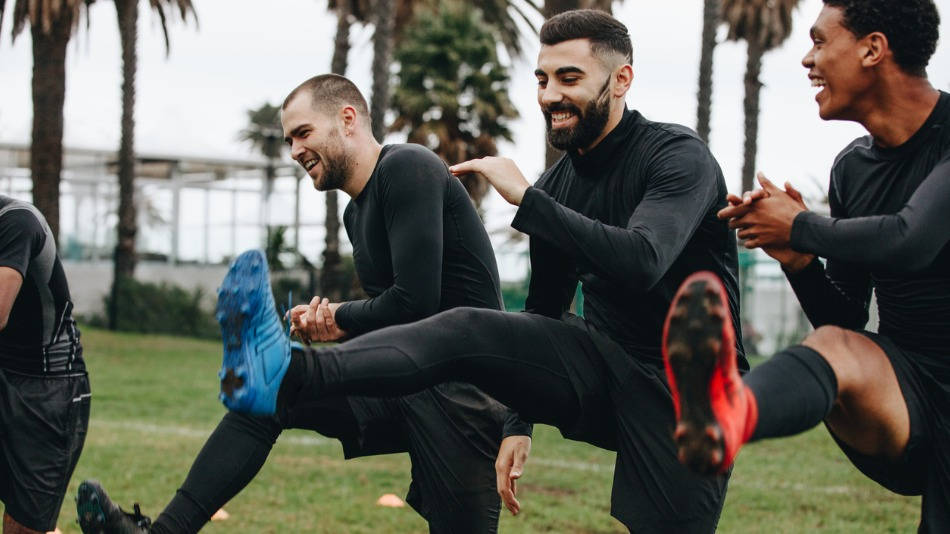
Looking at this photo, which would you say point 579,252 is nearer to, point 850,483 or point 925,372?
point 925,372

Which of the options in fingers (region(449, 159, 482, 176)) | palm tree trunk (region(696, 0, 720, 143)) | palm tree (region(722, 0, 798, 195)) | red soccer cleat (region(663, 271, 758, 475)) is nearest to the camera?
red soccer cleat (region(663, 271, 758, 475))

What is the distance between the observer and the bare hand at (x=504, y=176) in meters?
3.72

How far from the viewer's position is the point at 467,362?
3592 mm

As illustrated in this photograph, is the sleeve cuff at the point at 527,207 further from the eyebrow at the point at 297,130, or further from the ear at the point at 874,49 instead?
the eyebrow at the point at 297,130

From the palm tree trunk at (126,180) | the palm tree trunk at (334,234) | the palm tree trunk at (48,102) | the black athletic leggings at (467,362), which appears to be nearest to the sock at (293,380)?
the black athletic leggings at (467,362)

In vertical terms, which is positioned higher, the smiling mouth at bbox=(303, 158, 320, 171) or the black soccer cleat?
the smiling mouth at bbox=(303, 158, 320, 171)

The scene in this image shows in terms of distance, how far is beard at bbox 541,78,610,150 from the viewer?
162 inches

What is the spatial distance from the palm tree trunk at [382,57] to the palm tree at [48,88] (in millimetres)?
5394

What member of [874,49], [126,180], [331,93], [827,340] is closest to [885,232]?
[827,340]

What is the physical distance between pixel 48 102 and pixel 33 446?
16.5m

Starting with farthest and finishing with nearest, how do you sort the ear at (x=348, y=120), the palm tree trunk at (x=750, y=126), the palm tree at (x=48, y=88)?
the palm tree trunk at (x=750, y=126) < the palm tree at (x=48, y=88) < the ear at (x=348, y=120)

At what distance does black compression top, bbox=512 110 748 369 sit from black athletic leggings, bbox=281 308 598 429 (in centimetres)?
23

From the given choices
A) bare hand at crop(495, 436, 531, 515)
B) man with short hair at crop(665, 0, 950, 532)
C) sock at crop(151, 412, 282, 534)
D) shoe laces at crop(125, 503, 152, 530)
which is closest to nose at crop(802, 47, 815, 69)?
man with short hair at crop(665, 0, 950, 532)

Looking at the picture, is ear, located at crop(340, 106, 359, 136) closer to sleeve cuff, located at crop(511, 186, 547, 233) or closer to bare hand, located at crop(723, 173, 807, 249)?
sleeve cuff, located at crop(511, 186, 547, 233)
